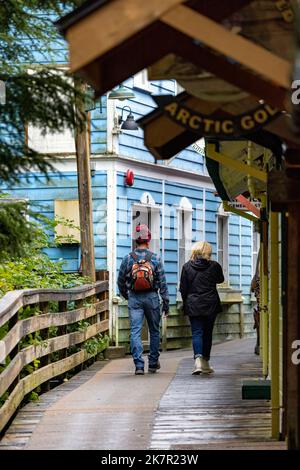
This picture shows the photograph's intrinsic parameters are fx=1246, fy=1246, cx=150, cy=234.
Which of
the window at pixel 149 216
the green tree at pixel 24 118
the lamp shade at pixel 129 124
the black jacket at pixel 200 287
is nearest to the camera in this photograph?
the green tree at pixel 24 118

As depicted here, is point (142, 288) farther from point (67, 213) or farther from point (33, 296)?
point (67, 213)

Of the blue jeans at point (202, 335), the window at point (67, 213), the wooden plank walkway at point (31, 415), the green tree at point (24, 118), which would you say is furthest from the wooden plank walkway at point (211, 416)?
the window at point (67, 213)

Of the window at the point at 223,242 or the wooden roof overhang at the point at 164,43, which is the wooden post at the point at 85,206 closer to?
the window at the point at 223,242

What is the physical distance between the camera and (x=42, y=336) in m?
13.1

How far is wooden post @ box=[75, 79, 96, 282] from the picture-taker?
18.5m

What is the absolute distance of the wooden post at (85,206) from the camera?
18516 millimetres

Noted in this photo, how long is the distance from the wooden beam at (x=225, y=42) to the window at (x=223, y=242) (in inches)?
812

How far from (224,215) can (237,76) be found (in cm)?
2026

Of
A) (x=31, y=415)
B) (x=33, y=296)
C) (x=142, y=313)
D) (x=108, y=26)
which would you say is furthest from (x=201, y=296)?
(x=108, y=26)

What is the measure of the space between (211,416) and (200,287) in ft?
14.6

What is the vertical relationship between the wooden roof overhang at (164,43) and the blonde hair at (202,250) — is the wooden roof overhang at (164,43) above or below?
above

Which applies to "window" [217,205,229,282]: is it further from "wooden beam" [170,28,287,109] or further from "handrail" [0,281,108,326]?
"wooden beam" [170,28,287,109]

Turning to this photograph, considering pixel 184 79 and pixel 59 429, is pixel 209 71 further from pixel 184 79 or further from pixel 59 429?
pixel 59 429

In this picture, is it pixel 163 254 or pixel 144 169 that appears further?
pixel 163 254
